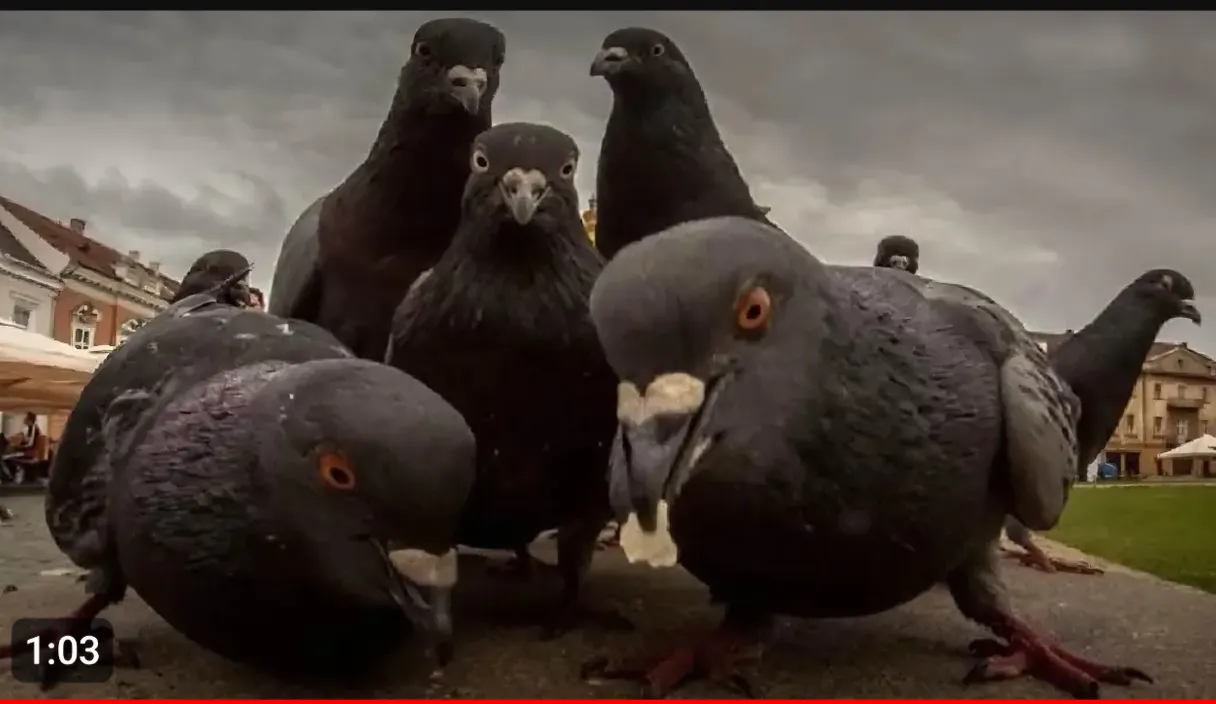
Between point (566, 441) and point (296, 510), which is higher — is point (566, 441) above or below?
above

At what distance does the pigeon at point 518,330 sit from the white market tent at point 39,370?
930 cm

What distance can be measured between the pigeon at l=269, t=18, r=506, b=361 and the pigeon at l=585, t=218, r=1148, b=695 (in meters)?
1.79

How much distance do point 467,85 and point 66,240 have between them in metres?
17.8

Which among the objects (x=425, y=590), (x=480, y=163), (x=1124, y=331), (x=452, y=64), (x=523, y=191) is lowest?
(x=425, y=590)

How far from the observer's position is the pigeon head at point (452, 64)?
4.11m

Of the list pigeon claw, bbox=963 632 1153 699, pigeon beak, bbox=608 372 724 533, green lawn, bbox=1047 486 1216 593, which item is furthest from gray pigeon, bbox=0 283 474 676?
green lawn, bbox=1047 486 1216 593

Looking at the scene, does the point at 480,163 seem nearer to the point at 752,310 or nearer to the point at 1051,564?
the point at 752,310

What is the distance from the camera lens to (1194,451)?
9172mm

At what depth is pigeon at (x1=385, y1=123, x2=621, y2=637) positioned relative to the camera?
11.2 feet

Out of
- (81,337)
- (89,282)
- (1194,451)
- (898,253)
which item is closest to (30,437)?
(89,282)

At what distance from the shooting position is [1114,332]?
226 inches

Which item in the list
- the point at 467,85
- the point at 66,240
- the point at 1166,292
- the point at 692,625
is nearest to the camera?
the point at 692,625

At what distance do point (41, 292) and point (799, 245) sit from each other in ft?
54.6

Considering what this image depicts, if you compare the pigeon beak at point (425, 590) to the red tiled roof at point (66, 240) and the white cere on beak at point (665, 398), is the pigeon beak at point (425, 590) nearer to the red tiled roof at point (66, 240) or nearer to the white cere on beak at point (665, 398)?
the white cere on beak at point (665, 398)
